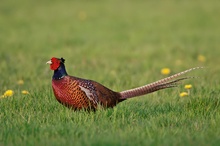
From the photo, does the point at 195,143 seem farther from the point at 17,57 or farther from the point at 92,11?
the point at 92,11

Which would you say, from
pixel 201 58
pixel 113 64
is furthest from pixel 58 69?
pixel 201 58

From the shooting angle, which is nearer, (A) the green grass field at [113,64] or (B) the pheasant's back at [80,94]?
(A) the green grass field at [113,64]

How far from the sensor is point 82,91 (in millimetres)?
5562

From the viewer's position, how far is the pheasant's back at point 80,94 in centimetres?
550

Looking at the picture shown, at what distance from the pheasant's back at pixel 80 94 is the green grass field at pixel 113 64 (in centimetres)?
14

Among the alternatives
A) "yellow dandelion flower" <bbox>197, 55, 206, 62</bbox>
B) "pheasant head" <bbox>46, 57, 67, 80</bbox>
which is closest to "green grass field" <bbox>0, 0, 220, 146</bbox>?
"yellow dandelion flower" <bbox>197, 55, 206, 62</bbox>

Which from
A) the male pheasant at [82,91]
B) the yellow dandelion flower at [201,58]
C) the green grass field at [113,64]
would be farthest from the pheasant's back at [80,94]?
the yellow dandelion flower at [201,58]

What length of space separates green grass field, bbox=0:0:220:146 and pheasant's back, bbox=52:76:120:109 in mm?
137

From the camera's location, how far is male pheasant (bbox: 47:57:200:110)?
5.50 m

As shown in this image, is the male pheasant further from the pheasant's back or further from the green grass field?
the green grass field

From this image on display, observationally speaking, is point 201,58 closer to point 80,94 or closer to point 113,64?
point 113,64

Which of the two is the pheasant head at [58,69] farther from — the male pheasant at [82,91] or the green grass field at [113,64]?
the green grass field at [113,64]

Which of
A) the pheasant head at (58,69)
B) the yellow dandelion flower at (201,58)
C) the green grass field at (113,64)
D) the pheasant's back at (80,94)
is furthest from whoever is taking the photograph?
the yellow dandelion flower at (201,58)

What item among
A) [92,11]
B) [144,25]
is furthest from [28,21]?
[144,25]
